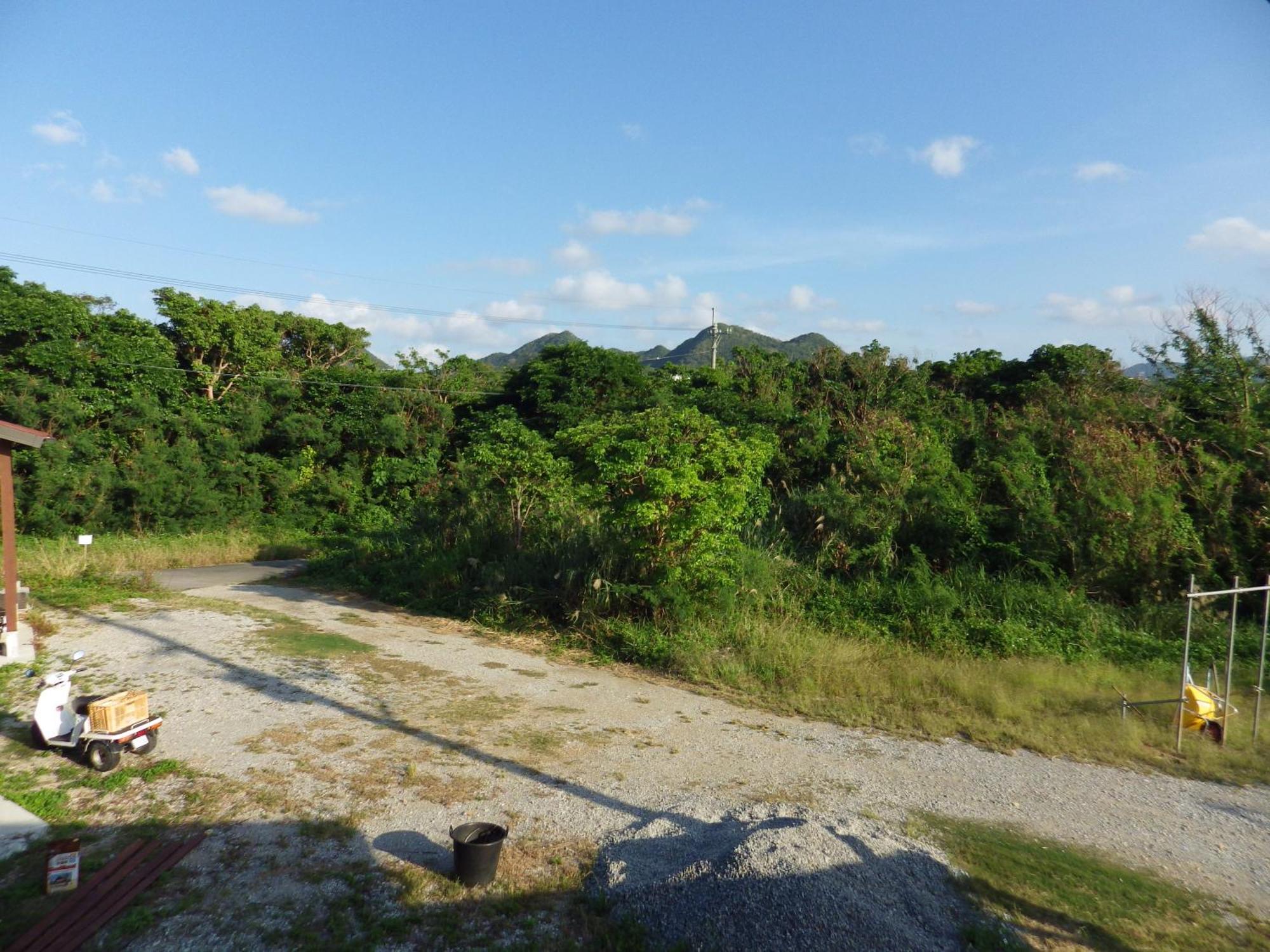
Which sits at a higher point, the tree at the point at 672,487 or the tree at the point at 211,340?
the tree at the point at 211,340

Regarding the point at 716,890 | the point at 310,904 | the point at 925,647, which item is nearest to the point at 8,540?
the point at 310,904

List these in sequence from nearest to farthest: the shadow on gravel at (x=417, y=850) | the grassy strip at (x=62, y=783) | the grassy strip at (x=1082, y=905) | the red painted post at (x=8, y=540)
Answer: the grassy strip at (x=1082, y=905)
the shadow on gravel at (x=417, y=850)
the grassy strip at (x=62, y=783)
the red painted post at (x=8, y=540)

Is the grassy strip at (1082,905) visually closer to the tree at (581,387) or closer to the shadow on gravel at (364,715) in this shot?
the shadow on gravel at (364,715)

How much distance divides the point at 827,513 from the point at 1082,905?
29.5 ft

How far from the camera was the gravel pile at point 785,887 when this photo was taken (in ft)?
12.9

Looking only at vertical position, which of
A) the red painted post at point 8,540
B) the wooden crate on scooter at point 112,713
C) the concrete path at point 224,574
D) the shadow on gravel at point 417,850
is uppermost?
the red painted post at point 8,540

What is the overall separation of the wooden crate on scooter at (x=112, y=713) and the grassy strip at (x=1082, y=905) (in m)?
5.90

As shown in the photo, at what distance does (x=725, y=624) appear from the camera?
10.8m

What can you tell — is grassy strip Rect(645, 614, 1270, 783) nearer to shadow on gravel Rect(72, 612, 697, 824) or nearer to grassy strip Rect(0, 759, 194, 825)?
shadow on gravel Rect(72, 612, 697, 824)

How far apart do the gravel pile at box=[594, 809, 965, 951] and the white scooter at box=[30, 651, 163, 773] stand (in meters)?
3.82

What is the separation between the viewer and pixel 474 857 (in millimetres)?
4500

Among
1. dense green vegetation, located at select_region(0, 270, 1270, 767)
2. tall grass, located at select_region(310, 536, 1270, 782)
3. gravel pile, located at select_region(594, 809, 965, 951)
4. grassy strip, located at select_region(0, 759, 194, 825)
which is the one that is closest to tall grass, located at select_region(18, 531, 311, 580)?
dense green vegetation, located at select_region(0, 270, 1270, 767)

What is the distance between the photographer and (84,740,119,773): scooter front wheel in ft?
19.9

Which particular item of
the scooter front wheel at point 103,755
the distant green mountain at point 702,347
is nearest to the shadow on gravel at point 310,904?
the scooter front wheel at point 103,755
